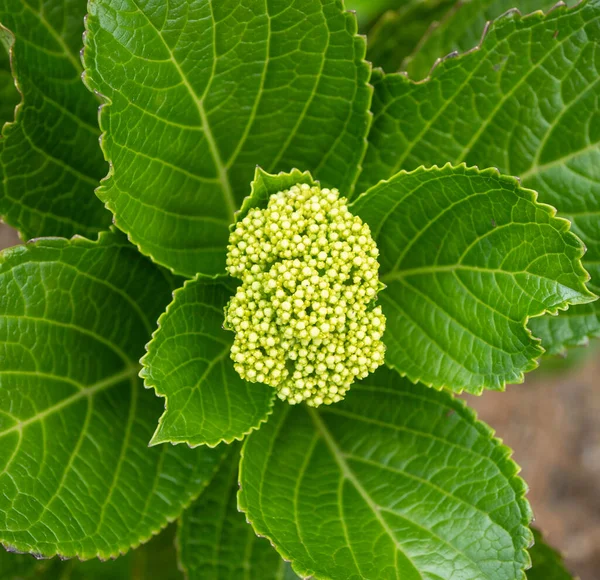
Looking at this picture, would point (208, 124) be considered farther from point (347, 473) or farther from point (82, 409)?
point (347, 473)

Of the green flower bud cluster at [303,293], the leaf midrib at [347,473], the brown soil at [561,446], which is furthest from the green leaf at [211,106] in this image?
the brown soil at [561,446]

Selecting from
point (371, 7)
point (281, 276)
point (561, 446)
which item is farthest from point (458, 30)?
point (561, 446)

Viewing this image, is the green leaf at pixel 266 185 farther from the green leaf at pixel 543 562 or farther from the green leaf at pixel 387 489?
the green leaf at pixel 543 562

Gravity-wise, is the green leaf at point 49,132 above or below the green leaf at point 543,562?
above

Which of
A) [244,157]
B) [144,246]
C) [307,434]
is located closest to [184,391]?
[144,246]

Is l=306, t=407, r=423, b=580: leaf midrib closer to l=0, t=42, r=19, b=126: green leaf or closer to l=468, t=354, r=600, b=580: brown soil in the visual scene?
l=0, t=42, r=19, b=126: green leaf

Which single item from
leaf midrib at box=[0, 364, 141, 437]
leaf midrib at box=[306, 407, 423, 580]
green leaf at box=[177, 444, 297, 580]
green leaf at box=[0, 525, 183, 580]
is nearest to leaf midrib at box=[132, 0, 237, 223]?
leaf midrib at box=[0, 364, 141, 437]

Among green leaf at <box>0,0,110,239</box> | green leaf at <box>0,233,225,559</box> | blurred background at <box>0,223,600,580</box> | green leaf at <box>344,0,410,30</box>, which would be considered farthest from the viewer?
blurred background at <box>0,223,600,580</box>
